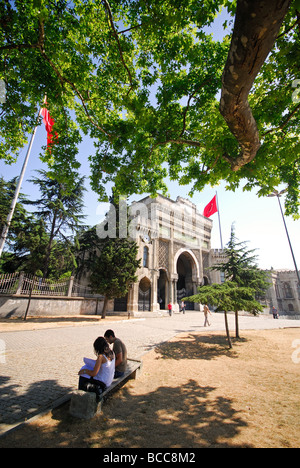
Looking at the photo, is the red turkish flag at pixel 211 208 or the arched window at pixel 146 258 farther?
the red turkish flag at pixel 211 208

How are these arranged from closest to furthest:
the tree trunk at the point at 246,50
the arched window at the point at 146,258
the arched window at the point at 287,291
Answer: the tree trunk at the point at 246,50 < the arched window at the point at 146,258 < the arched window at the point at 287,291

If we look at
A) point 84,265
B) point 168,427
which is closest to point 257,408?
point 168,427

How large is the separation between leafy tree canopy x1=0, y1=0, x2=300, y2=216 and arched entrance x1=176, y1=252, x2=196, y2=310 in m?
23.2

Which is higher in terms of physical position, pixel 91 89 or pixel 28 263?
pixel 91 89

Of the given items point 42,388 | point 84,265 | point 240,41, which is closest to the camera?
point 240,41

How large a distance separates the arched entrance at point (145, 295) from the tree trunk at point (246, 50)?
68.0ft

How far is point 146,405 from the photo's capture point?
3.61 metres

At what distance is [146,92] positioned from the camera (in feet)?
20.0

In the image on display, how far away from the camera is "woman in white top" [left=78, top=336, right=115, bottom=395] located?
3.28 m

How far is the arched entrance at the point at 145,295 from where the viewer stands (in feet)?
70.6

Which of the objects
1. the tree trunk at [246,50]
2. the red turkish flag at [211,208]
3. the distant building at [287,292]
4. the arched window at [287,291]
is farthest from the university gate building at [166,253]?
the arched window at [287,291]

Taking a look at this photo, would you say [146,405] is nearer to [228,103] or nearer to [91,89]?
[228,103]

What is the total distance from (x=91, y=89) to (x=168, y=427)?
342 inches

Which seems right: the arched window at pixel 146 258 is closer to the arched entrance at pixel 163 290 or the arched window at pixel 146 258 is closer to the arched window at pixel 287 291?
the arched entrance at pixel 163 290
